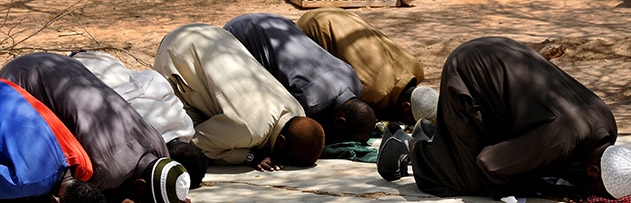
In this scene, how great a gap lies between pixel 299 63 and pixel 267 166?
33.6 inches

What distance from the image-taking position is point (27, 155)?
4.70 m

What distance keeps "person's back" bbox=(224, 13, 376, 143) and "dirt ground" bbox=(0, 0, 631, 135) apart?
2049 mm

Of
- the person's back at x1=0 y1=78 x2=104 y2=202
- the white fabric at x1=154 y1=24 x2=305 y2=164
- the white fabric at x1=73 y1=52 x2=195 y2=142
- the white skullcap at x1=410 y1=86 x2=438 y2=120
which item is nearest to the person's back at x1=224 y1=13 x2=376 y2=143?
the white fabric at x1=154 y1=24 x2=305 y2=164

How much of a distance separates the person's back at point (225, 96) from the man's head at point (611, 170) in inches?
68.9

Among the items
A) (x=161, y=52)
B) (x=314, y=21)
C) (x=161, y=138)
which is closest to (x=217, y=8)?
(x=314, y=21)

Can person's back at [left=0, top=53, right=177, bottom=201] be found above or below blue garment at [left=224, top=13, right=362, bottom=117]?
above

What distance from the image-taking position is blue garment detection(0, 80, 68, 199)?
4.67 metres

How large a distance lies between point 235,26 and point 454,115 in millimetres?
2295

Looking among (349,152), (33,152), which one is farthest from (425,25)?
(33,152)

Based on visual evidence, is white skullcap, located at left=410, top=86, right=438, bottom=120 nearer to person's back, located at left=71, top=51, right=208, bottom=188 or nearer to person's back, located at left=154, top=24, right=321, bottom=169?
person's back, located at left=154, top=24, right=321, bottom=169

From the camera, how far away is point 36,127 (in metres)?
4.79

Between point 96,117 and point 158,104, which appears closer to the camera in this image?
point 96,117

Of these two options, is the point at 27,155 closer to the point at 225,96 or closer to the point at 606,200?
the point at 225,96

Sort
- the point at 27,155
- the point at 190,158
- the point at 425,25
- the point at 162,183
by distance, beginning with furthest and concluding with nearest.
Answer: the point at 425,25 < the point at 190,158 < the point at 162,183 < the point at 27,155
